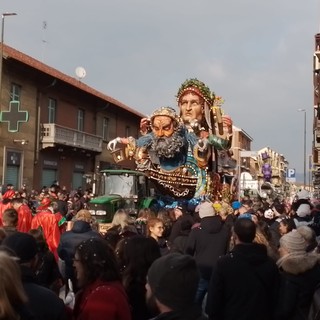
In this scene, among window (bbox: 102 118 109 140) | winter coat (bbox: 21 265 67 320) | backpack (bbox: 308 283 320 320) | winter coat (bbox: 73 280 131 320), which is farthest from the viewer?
window (bbox: 102 118 109 140)

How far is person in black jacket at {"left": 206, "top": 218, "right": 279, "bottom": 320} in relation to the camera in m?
4.92

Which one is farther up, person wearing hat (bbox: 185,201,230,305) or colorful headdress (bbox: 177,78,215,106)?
colorful headdress (bbox: 177,78,215,106)

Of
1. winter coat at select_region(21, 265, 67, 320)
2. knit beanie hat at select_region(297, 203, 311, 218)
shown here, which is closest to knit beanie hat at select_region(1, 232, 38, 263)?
winter coat at select_region(21, 265, 67, 320)

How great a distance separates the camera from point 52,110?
108ft

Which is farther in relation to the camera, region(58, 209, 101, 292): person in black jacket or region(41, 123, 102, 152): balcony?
region(41, 123, 102, 152): balcony

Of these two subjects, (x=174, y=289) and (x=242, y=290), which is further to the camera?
(x=242, y=290)

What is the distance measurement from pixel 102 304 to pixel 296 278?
210cm

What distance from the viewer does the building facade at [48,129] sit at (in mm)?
28594

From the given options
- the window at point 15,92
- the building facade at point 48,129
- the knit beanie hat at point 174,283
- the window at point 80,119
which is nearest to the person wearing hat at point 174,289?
the knit beanie hat at point 174,283

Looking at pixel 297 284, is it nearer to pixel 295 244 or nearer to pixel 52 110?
pixel 295 244

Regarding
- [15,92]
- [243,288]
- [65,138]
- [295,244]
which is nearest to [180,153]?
[15,92]

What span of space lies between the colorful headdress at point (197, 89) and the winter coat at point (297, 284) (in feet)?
63.8

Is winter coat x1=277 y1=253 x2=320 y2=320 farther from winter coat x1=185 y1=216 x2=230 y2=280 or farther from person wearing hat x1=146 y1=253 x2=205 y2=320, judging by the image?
winter coat x1=185 y1=216 x2=230 y2=280

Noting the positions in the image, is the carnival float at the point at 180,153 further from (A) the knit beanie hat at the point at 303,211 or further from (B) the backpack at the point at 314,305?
(B) the backpack at the point at 314,305
